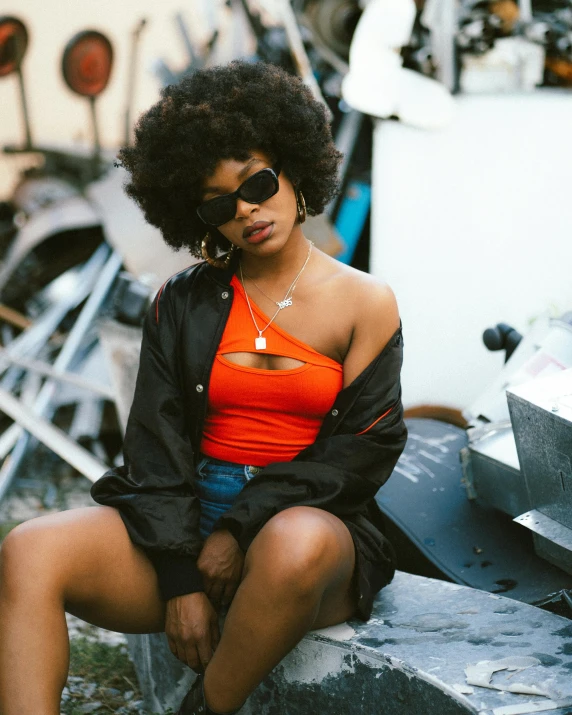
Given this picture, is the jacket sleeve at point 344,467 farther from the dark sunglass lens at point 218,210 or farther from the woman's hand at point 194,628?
the dark sunglass lens at point 218,210

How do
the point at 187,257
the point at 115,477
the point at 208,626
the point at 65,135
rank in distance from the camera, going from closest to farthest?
1. the point at 208,626
2. the point at 115,477
3. the point at 187,257
4. the point at 65,135

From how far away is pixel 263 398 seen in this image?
2.23 m

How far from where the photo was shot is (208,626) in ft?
6.79

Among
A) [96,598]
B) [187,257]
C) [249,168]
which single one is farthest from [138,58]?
[96,598]

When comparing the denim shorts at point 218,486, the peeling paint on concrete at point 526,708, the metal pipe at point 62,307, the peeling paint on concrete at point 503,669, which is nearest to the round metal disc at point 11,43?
the metal pipe at point 62,307

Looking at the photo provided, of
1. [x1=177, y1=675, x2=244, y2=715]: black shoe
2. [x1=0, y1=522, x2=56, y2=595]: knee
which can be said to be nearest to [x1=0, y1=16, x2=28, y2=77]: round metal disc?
[x1=0, y1=522, x2=56, y2=595]: knee

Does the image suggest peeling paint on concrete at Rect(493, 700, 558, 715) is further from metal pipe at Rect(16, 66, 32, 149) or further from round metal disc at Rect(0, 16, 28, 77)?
round metal disc at Rect(0, 16, 28, 77)

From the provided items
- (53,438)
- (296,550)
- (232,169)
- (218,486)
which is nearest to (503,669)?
(296,550)

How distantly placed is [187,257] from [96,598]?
2.62 meters

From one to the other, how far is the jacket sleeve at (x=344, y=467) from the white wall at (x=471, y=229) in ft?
6.50

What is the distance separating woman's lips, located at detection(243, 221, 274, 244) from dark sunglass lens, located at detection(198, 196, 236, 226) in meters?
0.06

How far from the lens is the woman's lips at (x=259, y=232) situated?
217 centimetres

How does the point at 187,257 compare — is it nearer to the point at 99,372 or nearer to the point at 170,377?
the point at 99,372

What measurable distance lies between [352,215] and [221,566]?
2.77 meters
